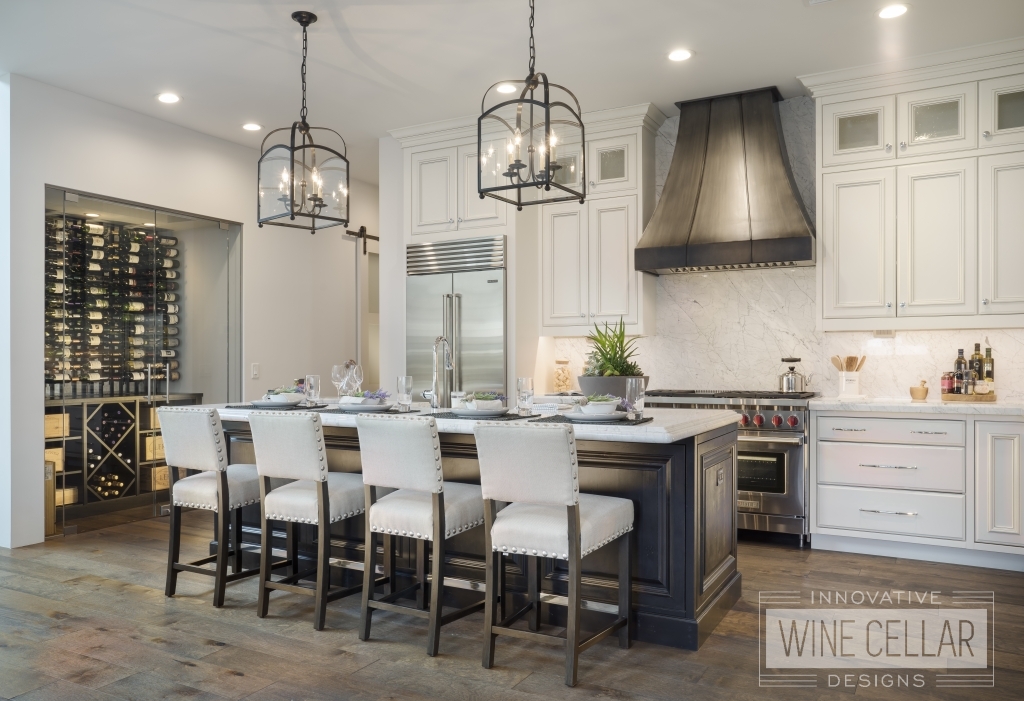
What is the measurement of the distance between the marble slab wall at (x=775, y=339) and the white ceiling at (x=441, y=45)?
63cm

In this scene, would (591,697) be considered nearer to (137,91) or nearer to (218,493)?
(218,493)

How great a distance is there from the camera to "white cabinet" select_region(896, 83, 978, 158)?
445cm

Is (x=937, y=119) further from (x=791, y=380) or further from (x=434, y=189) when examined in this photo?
(x=434, y=189)

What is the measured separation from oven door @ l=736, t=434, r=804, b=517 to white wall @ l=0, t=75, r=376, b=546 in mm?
3931

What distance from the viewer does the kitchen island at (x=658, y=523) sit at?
3.01 metres

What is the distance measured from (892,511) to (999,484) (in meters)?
0.56

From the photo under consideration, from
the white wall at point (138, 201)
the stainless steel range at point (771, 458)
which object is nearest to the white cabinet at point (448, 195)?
the white wall at point (138, 201)

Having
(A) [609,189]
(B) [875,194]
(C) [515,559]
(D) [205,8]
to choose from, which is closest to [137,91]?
(D) [205,8]

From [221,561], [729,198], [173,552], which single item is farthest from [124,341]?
[729,198]

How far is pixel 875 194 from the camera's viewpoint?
470 centimetres

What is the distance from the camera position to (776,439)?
183 inches

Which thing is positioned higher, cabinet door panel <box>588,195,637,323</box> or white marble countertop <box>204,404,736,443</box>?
cabinet door panel <box>588,195,637,323</box>

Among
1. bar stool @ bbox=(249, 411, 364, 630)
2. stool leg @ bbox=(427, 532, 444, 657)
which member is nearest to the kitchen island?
bar stool @ bbox=(249, 411, 364, 630)

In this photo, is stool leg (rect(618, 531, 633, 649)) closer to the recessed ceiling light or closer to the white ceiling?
the white ceiling
